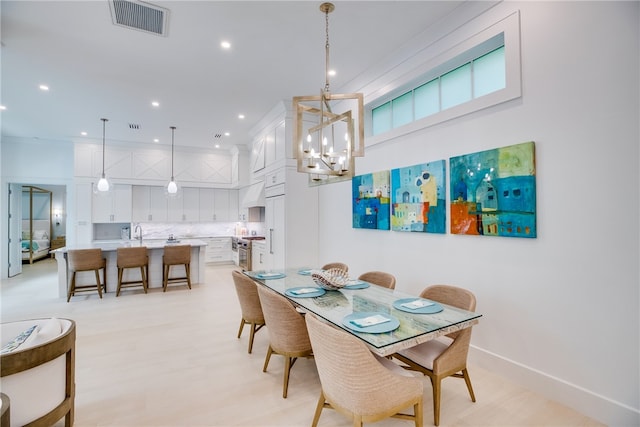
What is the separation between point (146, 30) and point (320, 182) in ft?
8.00

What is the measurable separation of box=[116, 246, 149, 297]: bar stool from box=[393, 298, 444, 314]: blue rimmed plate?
15.9 ft

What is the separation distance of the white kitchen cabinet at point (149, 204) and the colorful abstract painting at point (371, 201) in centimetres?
588

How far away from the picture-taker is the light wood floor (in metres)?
2.06

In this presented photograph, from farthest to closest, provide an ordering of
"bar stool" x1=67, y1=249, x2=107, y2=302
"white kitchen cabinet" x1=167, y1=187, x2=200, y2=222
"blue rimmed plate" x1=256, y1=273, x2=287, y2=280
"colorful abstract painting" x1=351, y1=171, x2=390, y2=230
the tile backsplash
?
"white kitchen cabinet" x1=167, y1=187, x2=200, y2=222 < the tile backsplash < "bar stool" x1=67, y1=249, x2=107, y2=302 < "colorful abstract painting" x1=351, y1=171, x2=390, y2=230 < "blue rimmed plate" x1=256, y1=273, x2=287, y2=280

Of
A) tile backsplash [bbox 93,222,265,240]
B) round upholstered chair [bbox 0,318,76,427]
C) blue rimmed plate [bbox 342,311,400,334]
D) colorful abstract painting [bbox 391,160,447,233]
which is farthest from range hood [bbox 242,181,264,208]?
blue rimmed plate [bbox 342,311,400,334]

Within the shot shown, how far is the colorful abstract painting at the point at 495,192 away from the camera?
238cm

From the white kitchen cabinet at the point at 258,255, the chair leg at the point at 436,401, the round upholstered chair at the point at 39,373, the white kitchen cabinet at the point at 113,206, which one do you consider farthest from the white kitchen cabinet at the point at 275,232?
the white kitchen cabinet at the point at 113,206

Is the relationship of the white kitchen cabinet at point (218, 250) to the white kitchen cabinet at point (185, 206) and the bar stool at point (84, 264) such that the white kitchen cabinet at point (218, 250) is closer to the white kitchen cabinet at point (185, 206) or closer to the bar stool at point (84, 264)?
the white kitchen cabinet at point (185, 206)

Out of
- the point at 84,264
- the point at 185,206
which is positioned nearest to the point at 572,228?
the point at 84,264

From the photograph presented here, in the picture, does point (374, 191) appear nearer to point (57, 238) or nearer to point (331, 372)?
point (331, 372)

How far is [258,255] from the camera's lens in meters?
6.63

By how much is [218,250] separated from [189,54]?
19.7 feet

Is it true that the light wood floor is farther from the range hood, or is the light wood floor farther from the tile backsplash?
the tile backsplash

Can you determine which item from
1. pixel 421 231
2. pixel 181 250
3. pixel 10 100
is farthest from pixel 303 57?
pixel 10 100
